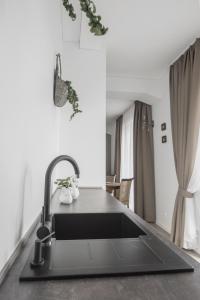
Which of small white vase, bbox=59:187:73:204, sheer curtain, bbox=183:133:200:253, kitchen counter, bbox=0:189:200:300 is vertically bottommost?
sheer curtain, bbox=183:133:200:253

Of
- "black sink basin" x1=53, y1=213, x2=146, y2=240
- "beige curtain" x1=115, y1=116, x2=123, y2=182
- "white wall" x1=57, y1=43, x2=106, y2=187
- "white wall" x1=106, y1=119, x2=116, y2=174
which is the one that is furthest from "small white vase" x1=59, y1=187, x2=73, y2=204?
"white wall" x1=106, y1=119, x2=116, y2=174

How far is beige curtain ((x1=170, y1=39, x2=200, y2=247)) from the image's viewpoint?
2.92 m

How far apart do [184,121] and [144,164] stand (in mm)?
1623

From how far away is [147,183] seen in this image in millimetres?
4516

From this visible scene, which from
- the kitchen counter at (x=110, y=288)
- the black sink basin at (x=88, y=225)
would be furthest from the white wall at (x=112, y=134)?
the kitchen counter at (x=110, y=288)

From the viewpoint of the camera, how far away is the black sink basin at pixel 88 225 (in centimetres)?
117

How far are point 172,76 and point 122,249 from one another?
3487 millimetres

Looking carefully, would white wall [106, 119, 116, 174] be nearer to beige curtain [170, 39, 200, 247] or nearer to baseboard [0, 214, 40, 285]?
beige curtain [170, 39, 200, 247]

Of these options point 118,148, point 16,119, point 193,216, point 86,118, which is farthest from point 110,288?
point 118,148

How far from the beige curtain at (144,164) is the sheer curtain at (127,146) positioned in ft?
1.98

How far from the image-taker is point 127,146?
232 inches

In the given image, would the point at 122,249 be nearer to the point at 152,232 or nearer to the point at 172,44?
the point at 152,232

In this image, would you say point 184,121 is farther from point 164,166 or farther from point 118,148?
point 118,148

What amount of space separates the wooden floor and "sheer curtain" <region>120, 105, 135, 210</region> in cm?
495
